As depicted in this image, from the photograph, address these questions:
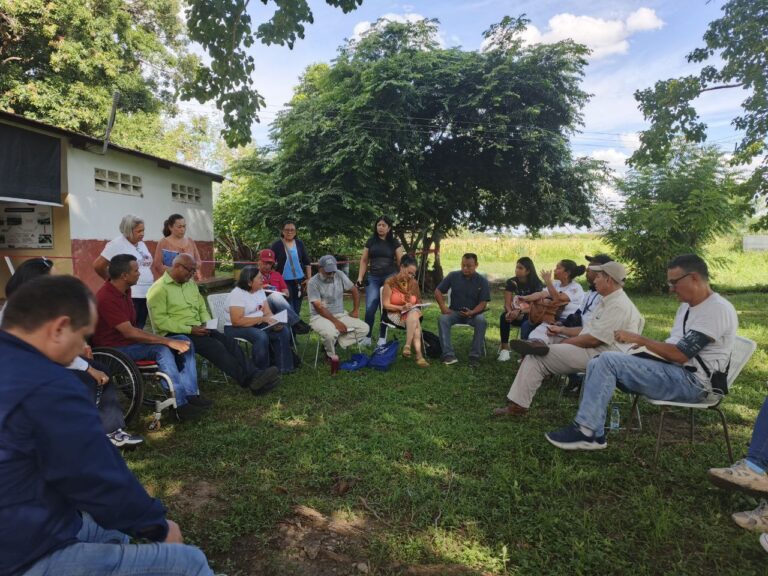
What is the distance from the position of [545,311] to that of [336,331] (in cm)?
251

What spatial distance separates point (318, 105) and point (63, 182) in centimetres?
678

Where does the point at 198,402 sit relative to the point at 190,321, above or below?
below

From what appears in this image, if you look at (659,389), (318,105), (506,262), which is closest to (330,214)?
(318,105)

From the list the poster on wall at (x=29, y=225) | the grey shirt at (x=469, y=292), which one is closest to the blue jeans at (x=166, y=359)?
the grey shirt at (x=469, y=292)

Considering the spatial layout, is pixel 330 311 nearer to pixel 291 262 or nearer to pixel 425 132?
pixel 291 262

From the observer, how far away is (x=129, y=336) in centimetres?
404

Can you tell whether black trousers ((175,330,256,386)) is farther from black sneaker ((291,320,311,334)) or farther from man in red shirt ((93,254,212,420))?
black sneaker ((291,320,311,334))

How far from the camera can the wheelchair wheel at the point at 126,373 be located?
380 centimetres

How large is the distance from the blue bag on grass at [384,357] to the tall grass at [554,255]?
12.2 metres

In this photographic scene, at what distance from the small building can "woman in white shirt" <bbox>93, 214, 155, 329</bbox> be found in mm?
4534

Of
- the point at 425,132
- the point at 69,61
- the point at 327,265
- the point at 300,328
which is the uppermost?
the point at 69,61

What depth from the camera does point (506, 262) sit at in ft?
84.4

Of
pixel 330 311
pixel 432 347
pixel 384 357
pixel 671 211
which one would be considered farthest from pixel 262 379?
pixel 671 211

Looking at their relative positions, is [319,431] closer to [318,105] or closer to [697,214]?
[318,105]
